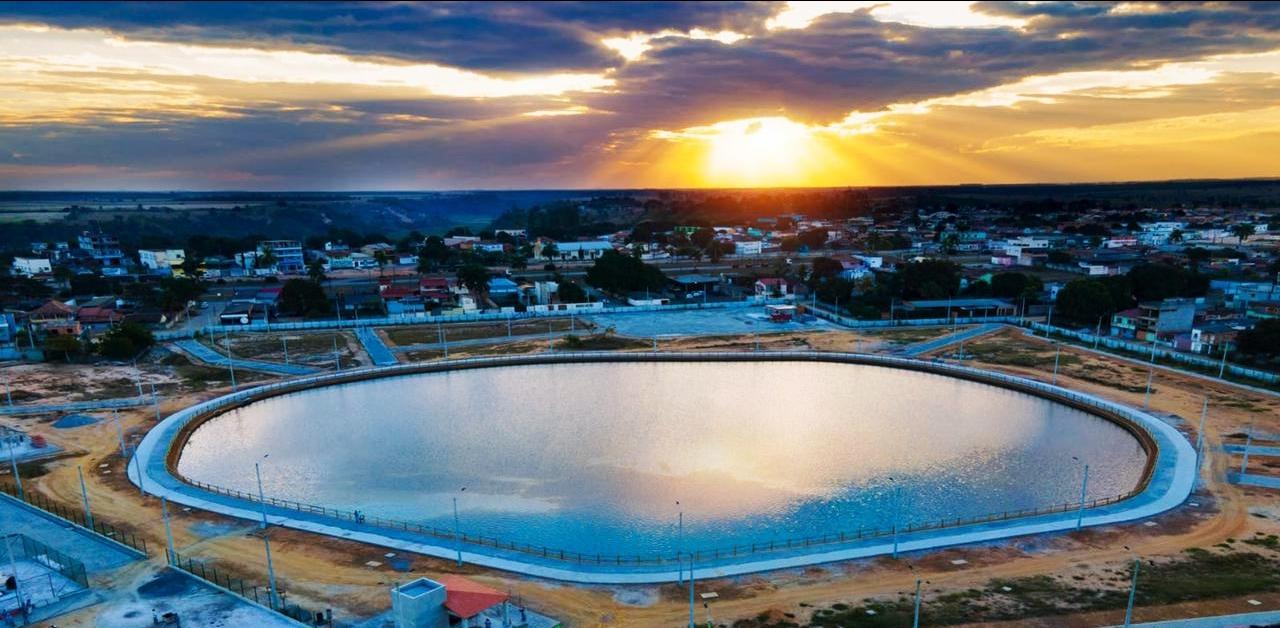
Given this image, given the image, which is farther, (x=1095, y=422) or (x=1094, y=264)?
(x=1094, y=264)

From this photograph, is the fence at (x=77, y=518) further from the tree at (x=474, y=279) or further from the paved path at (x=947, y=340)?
the tree at (x=474, y=279)

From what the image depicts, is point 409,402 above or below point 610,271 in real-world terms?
below

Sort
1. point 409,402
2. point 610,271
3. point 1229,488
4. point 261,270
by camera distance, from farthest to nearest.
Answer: point 261,270, point 610,271, point 409,402, point 1229,488

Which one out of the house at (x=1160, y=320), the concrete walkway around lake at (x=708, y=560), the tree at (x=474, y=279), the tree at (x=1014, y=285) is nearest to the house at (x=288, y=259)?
the tree at (x=474, y=279)

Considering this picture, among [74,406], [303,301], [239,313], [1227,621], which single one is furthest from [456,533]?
[239,313]

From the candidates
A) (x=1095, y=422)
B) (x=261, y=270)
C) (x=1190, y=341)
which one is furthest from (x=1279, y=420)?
(x=261, y=270)

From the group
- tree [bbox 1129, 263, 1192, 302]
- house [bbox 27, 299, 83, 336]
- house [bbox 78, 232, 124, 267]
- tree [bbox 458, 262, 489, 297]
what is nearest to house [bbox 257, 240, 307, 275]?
house [bbox 78, 232, 124, 267]

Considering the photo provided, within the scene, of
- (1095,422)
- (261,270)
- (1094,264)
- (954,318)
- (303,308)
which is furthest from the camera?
(261,270)

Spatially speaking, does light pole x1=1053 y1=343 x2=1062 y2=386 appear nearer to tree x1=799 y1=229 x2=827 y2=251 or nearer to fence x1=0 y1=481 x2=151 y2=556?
fence x1=0 y1=481 x2=151 y2=556

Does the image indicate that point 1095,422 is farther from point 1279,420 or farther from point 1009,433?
point 1279,420
